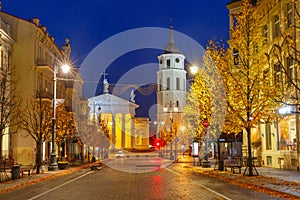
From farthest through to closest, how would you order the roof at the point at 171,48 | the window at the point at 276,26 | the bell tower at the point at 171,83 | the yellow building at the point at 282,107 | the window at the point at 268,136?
1. the roof at the point at 171,48
2. the bell tower at the point at 171,83
3. the window at the point at 268,136
4. the window at the point at 276,26
5. the yellow building at the point at 282,107

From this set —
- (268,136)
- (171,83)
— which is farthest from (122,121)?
(268,136)

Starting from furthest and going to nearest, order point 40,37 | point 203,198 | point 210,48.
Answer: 1. point 40,37
2. point 210,48
3. point 203,198

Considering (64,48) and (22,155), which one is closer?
(22,155)

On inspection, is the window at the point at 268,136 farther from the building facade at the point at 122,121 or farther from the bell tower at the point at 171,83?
the building facade at the point at 122,121

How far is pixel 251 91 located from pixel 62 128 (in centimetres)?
2223

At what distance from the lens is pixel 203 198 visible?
14.3 meters

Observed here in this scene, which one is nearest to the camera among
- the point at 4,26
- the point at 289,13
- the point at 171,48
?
the point at 289,13

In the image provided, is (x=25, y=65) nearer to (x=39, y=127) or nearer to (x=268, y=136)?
(x=39, y=127)

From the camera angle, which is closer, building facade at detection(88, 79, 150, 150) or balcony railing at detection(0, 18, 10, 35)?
balcony railing at detection(0, 18, 10, 35)

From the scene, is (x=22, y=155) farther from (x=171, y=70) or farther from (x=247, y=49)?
(x=171, y=70)

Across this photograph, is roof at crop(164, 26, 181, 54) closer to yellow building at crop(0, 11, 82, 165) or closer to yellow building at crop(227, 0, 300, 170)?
yellow building at crop(0, 11, 82, 165)

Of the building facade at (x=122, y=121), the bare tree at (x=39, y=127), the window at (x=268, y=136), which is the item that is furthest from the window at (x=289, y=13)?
the building facade at (x=122, y=121)

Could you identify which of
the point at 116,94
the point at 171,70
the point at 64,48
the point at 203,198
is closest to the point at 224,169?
the point at 203,198

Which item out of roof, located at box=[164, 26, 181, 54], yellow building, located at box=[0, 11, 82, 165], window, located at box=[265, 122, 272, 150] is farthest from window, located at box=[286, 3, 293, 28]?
roof, located at box=[164, 26, 181, 54]
